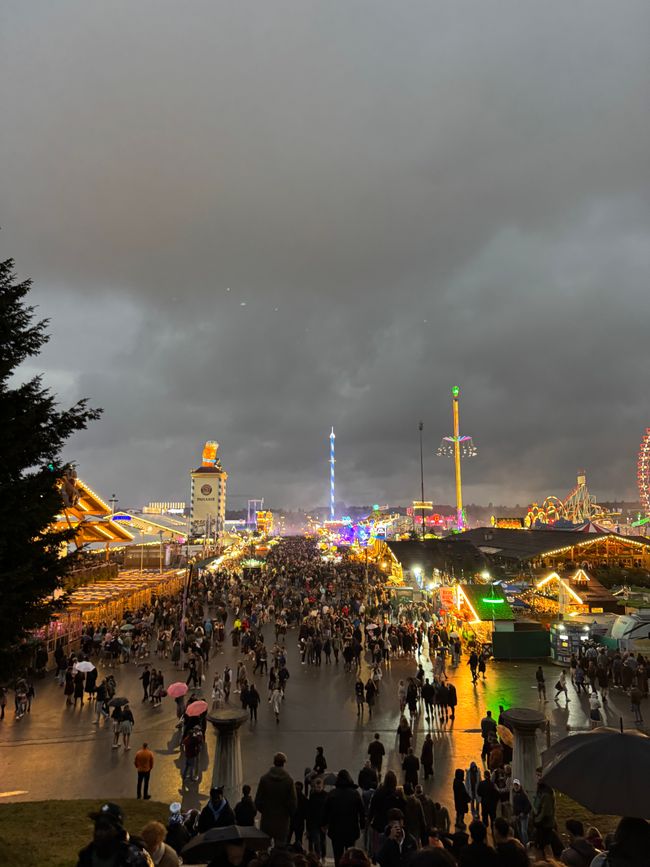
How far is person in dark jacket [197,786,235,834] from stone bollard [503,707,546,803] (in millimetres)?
5099

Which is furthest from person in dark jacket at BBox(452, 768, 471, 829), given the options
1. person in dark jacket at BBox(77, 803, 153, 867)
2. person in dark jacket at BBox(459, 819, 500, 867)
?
person in dark jacket at BBox(77, 803, 153, 867)

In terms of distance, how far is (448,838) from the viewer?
6.08 metres

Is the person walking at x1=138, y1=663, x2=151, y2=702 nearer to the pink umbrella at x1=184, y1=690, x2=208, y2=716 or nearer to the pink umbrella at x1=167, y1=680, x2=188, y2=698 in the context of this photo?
the pink umbrella at x1=167, y1=680, x2=188, y2=698

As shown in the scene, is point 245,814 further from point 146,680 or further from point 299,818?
point 146,680

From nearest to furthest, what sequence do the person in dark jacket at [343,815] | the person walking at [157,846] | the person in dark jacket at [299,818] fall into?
the person walking at [157,846], the person in dark jacket at [343,815], the person in dark jacket at [299,818]

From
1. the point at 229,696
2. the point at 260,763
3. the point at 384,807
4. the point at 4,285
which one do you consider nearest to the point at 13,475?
the point at 4,285

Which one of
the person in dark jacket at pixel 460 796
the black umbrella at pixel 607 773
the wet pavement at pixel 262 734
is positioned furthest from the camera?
the wet pavement at pixel 262 734

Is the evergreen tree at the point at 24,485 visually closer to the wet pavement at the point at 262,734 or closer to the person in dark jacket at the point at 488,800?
the wet pavement at the point at 262,734

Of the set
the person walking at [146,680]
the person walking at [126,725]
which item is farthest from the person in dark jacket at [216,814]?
the person walking at [146,680]

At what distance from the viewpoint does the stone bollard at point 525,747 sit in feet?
29.4

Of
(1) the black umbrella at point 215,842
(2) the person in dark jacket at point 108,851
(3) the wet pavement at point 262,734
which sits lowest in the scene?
(3) the wet pavement at point 262,734

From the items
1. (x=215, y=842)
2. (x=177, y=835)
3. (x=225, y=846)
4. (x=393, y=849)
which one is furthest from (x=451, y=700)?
(x=225, y=846)

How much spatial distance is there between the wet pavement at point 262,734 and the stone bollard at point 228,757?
876 mm

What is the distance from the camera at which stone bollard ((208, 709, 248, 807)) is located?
9.03 metres
